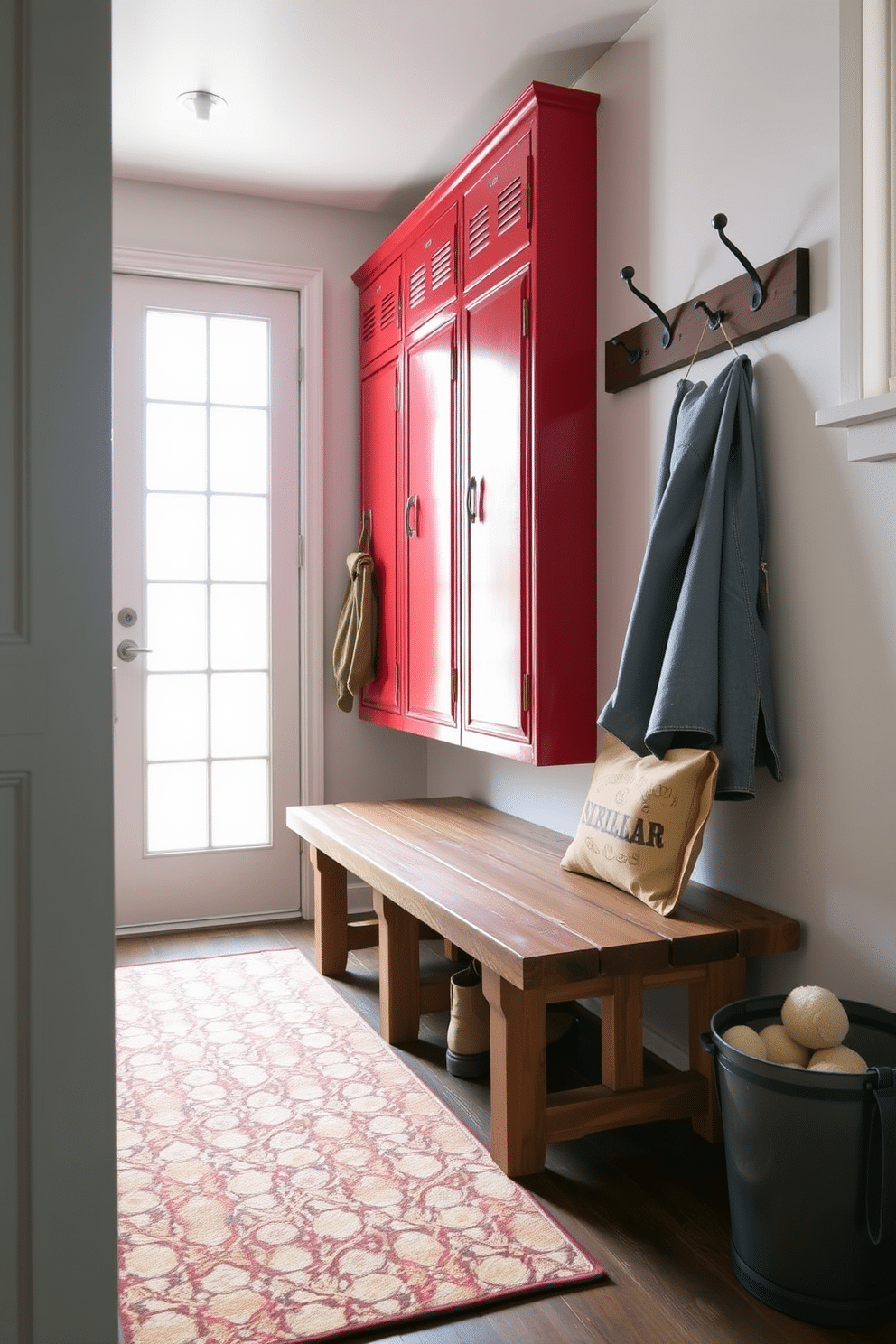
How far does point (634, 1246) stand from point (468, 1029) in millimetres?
770

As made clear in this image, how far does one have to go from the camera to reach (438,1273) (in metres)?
1.71

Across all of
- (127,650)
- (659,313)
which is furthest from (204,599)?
(659,313)

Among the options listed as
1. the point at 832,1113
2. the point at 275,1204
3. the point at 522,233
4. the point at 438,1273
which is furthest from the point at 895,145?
the point at 275,1204

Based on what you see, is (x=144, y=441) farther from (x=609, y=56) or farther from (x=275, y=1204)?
(x=275, y=1204)

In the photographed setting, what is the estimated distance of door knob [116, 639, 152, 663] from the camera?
3672mm

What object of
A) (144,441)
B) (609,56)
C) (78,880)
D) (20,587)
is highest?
(609,56)

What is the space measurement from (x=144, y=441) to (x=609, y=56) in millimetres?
1906

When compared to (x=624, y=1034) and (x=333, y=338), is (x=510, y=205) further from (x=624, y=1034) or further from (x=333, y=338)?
(x=624, y=1034)

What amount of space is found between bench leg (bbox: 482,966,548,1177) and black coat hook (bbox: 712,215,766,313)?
4.48 ft

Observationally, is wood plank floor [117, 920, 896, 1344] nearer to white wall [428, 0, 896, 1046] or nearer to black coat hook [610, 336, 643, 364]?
white wall [428, 0, 896, 1046]

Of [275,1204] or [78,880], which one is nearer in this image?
[78,880]

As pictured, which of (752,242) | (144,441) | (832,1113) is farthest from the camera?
(144,441)

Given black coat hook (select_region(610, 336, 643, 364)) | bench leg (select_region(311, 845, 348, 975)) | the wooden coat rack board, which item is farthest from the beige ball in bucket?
bench leg (select_region(311, 845, 348, 975))

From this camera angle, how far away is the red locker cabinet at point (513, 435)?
8.52 ft
